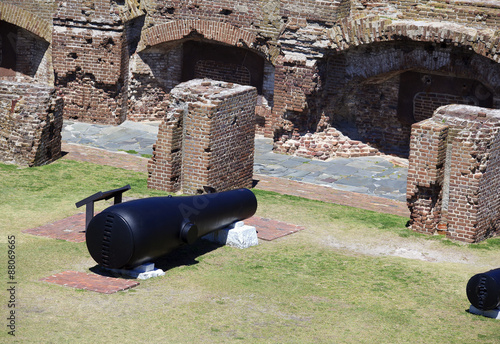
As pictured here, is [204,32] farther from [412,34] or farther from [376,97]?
[412,34]

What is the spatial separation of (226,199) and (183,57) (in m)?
8.94

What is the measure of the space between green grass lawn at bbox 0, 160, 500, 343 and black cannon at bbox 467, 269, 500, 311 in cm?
20

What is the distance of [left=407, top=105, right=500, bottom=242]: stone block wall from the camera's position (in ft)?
39.8

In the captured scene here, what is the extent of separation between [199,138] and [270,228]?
2180mm

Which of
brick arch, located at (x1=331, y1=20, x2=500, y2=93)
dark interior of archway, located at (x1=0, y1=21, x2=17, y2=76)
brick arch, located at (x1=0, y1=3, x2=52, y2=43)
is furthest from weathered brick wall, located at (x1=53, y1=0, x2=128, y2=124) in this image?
brick arch, located at (x1=331, y1=20, x2=500, y2=93)

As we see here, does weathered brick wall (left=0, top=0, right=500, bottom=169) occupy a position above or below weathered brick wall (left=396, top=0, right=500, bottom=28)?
below

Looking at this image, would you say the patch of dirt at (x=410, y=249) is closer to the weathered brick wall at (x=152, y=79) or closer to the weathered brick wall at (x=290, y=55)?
the weathered brick wall at (x=290, y=55)

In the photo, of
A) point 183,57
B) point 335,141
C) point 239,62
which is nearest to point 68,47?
point 183,57

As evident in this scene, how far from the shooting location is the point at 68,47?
18.8m

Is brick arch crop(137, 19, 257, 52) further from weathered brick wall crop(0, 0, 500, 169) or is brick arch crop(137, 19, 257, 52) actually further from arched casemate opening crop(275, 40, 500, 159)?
arched casemate opening crop(275, 40, 500, 159)

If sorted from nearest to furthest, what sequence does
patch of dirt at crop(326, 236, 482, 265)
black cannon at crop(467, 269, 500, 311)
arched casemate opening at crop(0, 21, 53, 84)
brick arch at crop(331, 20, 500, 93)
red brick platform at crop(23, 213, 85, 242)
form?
1. black cannon at crop(467, 269, 500, 311)
2. red brick platform at crop(23, 213, 85, 242)
3. patch of dirt at crop(326, 236, 482, 265)
4. brick arch at crop(331, 20, 500, 93)
5. arched casemate opening at crop(0, 21, 53, 84)

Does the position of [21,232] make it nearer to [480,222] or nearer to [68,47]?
[480,222]

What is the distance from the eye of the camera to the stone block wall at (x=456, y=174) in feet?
39.8

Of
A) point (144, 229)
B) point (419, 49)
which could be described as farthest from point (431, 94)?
point (144, 229)
